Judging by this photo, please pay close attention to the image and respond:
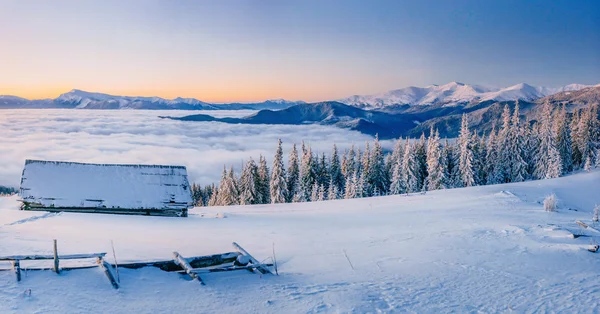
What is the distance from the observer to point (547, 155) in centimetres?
5916

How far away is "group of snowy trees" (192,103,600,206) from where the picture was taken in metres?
59.8

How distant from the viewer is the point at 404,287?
37.9 feet

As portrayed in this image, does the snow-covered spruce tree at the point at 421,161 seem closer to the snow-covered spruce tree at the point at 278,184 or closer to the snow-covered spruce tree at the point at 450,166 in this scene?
the snow-covered spruce tree at the point at 450,166

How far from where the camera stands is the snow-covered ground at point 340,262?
9613 mm

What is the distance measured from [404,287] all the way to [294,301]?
367 centimetres

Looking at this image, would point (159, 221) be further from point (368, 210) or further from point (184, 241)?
point (368, 210)

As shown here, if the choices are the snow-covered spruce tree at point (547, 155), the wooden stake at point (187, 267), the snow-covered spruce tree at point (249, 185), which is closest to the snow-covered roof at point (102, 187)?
the wooden stake at point (187, 267)

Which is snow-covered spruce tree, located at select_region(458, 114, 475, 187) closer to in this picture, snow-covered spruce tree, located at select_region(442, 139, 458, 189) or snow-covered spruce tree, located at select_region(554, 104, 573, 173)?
snow-covered spruce tree, located at select_region(442, 139, 458, 189)

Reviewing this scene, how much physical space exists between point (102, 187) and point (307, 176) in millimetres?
44808

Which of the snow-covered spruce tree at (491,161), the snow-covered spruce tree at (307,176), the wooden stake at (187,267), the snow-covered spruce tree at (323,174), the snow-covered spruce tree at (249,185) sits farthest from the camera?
the snow-covered spruce tree at (323,174)

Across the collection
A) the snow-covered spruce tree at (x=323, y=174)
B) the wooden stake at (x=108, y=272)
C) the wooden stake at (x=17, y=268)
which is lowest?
the snow-covered spruce tree at (x=323, y=174)

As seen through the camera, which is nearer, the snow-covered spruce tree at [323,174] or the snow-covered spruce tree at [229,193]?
the snow-covered spruce tree at [229,193]

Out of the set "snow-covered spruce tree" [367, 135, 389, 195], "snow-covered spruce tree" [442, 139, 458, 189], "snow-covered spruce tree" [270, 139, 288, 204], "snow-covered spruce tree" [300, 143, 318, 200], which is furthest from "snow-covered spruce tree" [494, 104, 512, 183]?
"snow-covered spruce tree" [270, 139, 288, 204]

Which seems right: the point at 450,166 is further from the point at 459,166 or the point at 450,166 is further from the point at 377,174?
the point at 377,174
